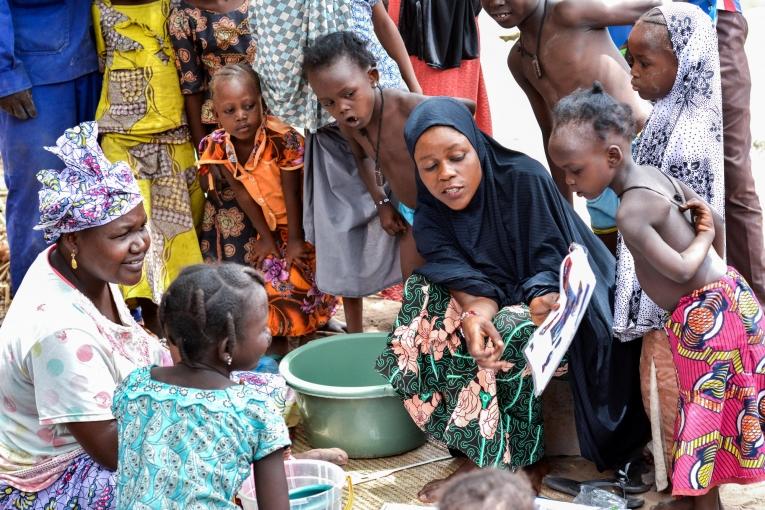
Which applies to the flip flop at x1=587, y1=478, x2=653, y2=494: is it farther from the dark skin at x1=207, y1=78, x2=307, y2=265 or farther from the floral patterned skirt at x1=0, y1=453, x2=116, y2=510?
the dark skin at x1=207, y1=78, x2=307, y2=265

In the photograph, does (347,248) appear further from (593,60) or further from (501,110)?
(501,110)

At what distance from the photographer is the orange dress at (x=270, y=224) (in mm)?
4105

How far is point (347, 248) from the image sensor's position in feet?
13.3

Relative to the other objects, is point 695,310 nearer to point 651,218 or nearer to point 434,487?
point 651,218

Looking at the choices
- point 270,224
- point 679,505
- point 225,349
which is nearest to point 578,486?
point 679,505

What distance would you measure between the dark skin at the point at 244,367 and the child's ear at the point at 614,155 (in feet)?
3.70

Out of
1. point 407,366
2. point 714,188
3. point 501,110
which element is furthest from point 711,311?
point 501,110

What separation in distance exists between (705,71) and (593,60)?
82cm

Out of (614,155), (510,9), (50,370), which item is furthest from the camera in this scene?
(510,9)

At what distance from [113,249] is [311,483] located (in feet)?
2.97

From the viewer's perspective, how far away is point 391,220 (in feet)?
13.0

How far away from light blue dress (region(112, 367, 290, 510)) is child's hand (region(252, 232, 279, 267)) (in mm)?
1984

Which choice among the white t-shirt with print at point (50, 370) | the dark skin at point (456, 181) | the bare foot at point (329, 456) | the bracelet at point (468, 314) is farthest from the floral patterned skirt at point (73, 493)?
the bracelet at point (468, 314)

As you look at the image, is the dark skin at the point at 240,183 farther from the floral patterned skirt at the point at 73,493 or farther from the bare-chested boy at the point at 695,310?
the floral patterned skirt at the point at 73,493
